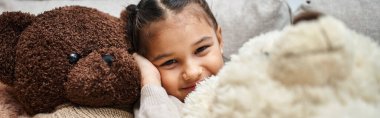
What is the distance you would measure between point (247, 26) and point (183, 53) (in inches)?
13.4

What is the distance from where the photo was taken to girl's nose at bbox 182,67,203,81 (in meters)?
0.88

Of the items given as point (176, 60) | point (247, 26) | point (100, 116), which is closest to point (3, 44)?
point (100, 116)

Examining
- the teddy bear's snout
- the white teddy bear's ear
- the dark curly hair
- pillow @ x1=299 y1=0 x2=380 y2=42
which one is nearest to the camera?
the white teddy bear's ear

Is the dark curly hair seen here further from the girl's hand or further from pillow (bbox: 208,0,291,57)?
pillow (bbox: 208,0,291,57)

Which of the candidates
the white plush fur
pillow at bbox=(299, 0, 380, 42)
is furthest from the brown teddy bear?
pillow at bbox=(299, 0, 380, 42)

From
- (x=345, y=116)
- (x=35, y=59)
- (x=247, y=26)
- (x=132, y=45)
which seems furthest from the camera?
(x=247, y=26)

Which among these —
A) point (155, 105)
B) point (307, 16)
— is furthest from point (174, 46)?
point (307, 16)

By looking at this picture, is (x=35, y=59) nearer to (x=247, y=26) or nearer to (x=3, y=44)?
(x=3, y=44)

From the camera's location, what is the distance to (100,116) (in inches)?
30.1

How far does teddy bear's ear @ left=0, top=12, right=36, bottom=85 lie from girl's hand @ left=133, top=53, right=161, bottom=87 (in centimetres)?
24

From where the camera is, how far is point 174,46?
2.99ft

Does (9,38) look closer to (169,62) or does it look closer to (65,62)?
(65,62)

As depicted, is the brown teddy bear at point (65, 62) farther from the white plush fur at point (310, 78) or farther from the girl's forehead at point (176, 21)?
the white plush fur at point (310, 78)

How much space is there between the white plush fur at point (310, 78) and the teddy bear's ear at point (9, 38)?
19.9 inches
